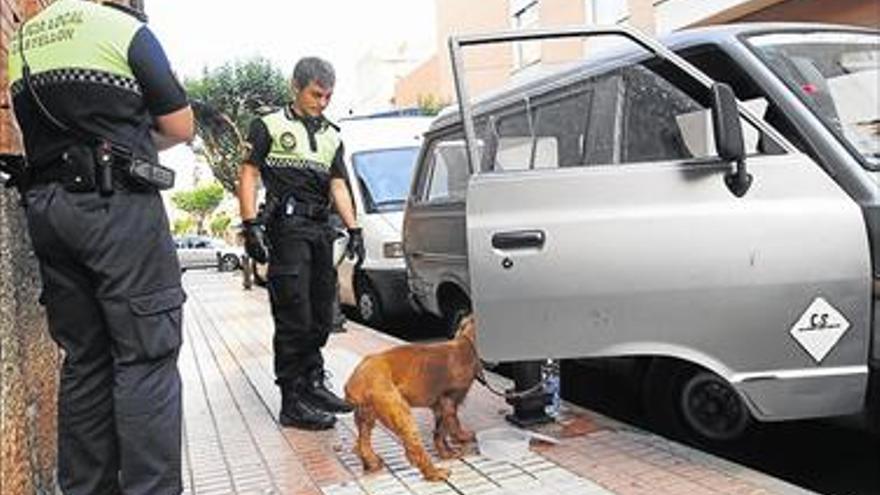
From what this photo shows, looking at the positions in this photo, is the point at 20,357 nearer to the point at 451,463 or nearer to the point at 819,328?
the point at 451,463

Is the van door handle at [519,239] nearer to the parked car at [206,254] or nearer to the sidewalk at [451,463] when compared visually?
the sidewalk at [451,463]

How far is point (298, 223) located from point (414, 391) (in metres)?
1.21

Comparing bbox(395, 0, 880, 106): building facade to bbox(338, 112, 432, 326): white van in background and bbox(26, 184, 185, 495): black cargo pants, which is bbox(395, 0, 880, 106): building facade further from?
bbox(26, 184, 185, 495): black cargo pants

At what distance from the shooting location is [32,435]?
11.2 feet

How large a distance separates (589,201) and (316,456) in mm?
1774

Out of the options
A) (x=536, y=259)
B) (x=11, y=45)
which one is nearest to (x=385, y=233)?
(x=536, y=259)

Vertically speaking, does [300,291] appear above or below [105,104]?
below

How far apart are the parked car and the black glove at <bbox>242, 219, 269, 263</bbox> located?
2903 cm

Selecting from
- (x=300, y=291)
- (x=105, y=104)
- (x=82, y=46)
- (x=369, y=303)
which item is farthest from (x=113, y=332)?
(x=369, y=303)

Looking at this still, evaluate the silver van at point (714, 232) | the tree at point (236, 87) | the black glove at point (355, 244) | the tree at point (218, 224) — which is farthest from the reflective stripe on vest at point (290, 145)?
the tree at point (218, 224)

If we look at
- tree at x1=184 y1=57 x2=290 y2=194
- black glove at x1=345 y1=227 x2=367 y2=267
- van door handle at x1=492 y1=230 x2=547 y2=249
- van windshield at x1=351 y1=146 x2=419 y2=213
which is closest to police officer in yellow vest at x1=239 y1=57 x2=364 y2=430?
black glove at x1=345 y1=227 x2=367 y2=267

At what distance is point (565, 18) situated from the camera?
20406mm

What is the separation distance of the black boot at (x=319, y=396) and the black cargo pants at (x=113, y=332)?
6.30 feet

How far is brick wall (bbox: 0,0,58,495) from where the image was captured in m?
3.01
